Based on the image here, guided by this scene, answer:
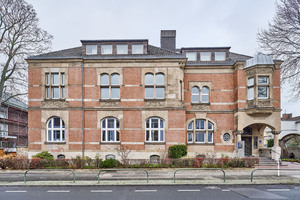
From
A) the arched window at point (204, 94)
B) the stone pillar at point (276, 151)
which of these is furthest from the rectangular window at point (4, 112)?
→ the stone pillar at point (276, 151)

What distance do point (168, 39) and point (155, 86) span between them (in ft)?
23.0

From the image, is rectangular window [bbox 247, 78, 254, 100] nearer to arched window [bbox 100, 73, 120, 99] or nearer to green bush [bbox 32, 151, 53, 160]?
arched window [bbox 100, 73, 120, 99]

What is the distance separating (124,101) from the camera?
18.9m

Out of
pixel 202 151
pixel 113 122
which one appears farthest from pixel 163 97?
pixel 202 151

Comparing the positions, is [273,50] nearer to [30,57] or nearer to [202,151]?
[202,151]

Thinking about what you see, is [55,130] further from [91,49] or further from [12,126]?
[12,126]

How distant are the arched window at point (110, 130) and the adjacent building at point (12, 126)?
1777cm

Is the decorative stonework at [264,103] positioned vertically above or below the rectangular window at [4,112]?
above

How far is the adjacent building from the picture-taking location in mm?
31047

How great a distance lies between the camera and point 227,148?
1969 centimetres

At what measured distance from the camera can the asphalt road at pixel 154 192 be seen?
9.13 metres

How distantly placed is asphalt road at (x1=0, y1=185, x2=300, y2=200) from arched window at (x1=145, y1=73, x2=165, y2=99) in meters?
9.53

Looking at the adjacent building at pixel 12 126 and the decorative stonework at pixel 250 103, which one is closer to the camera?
the decorative stonework at pixel 250 103

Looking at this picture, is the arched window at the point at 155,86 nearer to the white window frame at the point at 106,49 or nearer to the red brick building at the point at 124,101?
the red brick building at the point at 124,101
